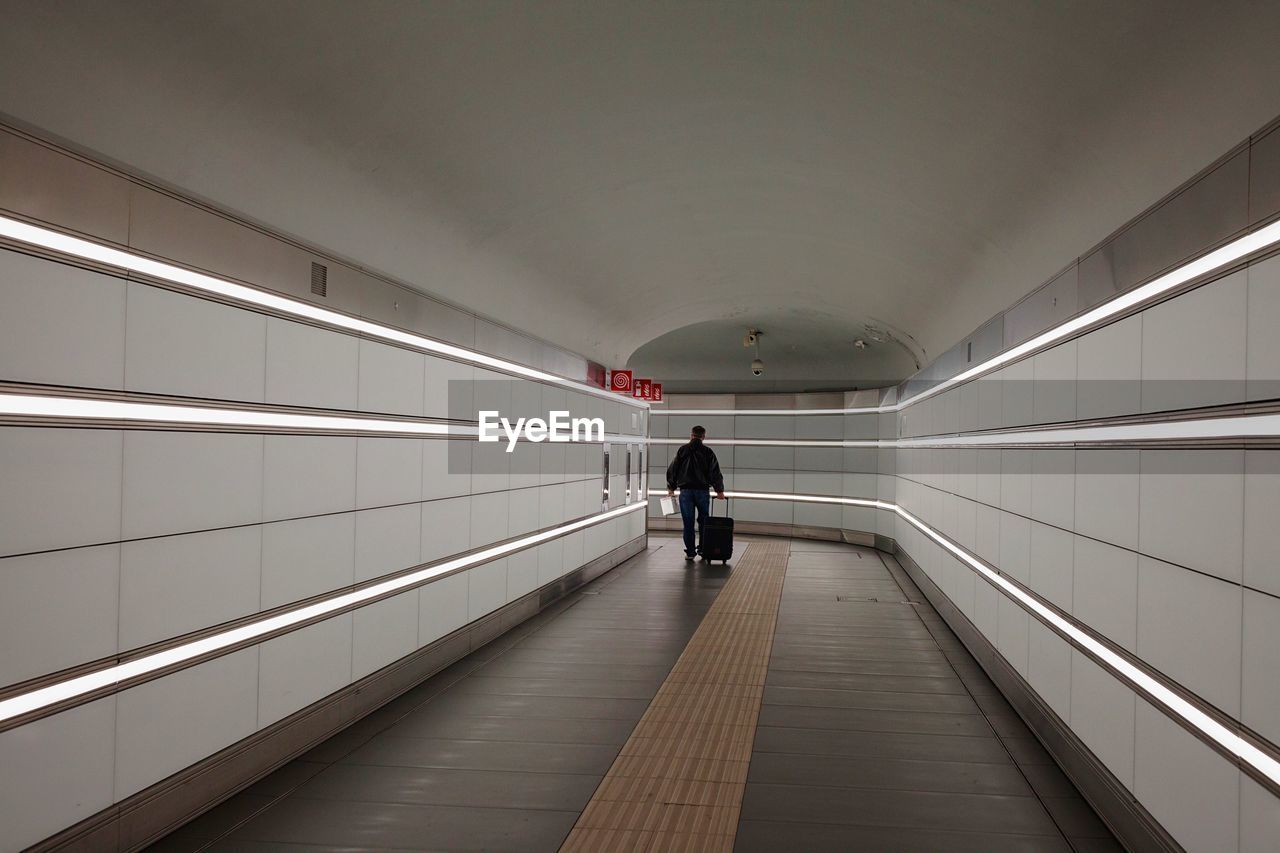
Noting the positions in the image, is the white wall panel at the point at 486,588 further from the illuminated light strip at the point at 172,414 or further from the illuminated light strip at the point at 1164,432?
the illuminated light strip at the point at 1164,432

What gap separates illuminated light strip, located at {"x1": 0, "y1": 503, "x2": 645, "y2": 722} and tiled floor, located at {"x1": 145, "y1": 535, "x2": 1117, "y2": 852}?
Result: 2.21 ft

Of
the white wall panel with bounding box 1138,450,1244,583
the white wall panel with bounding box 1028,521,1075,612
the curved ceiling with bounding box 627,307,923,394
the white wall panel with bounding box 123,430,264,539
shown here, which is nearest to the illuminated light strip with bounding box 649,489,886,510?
the curved ceiling with bounding box 627,307,923,394

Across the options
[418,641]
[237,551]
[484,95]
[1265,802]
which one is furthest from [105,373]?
[1265,802]

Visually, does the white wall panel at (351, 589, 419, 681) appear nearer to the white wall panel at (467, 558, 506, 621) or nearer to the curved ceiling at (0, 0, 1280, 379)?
the white wall panel at (467, 558, 506, 621)

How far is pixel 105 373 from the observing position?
128 inches

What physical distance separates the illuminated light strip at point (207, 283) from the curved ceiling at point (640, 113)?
35cm

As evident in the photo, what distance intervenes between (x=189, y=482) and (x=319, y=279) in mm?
1412

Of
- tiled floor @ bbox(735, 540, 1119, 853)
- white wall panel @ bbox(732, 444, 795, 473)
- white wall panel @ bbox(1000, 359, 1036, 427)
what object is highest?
white wall panel @ bbox(1000, 359, 1036, 427)

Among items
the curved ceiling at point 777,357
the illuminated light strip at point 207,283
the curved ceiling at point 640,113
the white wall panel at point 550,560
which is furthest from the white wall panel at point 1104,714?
the curved ceiling at point 777,357

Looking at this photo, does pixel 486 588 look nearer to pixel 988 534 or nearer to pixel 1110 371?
pixel 988 534

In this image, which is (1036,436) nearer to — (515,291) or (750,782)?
(750,782)

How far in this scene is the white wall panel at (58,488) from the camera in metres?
2.87

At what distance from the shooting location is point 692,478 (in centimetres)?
1252

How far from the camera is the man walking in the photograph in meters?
12.5
